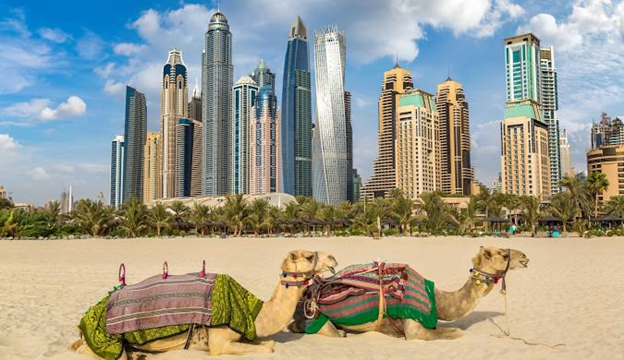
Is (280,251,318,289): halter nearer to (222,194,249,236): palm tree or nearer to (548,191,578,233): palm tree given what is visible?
(222,194,249,236): palm tree

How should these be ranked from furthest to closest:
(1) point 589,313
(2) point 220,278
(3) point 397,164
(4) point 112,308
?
(3) point 397,164
(1) point 589,313
(2) point 220,278
(4) point 112,308

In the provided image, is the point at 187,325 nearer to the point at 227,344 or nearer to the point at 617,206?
the point at 227,344

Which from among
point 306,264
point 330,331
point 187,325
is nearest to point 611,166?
point 330,331

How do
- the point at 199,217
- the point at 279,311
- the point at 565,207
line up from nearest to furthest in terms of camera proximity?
1. the point at 279,311
2. the point at 565,207
3. the point at 199,217

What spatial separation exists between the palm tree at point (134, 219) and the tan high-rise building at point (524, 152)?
133475 mm

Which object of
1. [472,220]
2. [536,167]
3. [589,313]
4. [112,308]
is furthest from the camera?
[536,167]

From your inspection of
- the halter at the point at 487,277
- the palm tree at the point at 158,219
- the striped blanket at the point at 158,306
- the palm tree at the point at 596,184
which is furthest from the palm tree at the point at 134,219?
the palm tree at the point at 596,184

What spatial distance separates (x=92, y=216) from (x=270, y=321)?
49.6 metres

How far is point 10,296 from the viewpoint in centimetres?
1045

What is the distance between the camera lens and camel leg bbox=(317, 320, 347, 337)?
6.79 m

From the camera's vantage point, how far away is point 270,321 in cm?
595

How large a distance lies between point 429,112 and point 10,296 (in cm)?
17267

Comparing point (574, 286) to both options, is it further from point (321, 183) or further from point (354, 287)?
point (321, 183)

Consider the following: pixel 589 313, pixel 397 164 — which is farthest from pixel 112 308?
pixel 397 164
